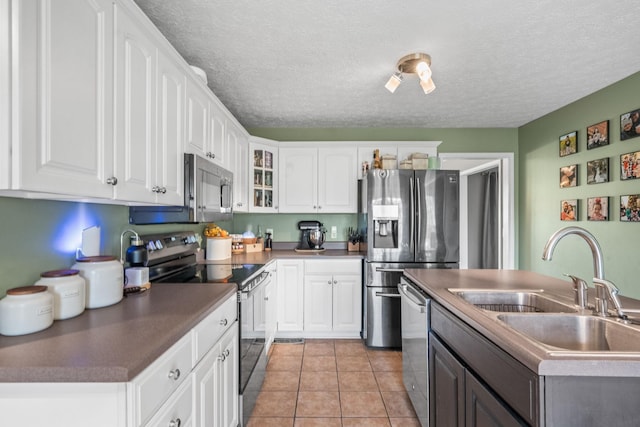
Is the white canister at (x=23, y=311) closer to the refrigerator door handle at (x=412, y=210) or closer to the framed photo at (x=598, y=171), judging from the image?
the refrigerator door handle at (x=412, y=210)

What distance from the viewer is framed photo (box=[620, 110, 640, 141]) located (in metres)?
2.34

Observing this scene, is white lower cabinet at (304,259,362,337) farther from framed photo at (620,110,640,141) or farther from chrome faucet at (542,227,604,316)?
framed photo at (620,110,640,141)

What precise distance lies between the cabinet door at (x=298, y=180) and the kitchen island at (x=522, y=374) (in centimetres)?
221

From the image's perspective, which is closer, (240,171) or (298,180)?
(240,171)

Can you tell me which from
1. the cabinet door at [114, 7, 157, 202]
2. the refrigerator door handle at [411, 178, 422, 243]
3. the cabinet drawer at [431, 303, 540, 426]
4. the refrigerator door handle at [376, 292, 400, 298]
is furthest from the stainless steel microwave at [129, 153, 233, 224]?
the refrigerator door handle at [411, 178, 422, 243]

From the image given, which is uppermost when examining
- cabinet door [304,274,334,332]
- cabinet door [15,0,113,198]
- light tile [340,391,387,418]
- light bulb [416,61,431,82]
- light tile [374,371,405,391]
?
light bulb [416,61,431,82]

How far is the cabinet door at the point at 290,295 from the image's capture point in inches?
126

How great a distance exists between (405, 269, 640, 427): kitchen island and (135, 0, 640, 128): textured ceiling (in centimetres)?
147

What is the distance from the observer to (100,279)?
1.25 m

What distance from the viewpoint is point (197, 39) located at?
74.9 inches

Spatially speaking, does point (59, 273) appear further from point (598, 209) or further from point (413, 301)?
point (598, 209)

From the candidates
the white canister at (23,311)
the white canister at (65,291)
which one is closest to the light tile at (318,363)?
the white canister at (65,291)

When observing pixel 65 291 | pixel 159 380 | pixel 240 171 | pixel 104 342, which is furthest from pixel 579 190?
pixel 65 291

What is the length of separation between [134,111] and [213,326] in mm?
988
